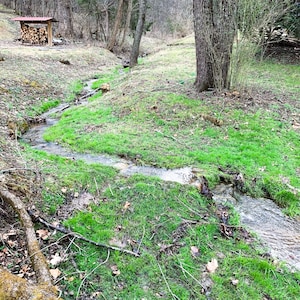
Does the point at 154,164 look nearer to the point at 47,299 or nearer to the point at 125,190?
the point at 125,190

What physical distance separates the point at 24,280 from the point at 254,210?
3.02 metres

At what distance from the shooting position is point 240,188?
453cm

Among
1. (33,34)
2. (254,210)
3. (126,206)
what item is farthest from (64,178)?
(33,34)

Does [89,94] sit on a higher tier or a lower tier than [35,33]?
lower

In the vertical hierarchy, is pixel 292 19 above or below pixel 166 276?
above

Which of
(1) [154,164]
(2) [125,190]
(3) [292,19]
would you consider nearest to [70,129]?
(1) [154,164]

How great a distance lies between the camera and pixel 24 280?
2092 mm

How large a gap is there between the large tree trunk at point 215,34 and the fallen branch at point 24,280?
17.8ft

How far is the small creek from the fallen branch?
5.83 feet

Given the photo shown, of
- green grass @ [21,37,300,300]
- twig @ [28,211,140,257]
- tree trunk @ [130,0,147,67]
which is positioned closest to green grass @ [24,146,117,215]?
green grass @ [21,37,300,300]

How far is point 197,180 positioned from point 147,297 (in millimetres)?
2094

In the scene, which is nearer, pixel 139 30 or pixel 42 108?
pixel 42 108

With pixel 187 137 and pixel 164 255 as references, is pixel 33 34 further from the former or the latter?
pixel 164 255

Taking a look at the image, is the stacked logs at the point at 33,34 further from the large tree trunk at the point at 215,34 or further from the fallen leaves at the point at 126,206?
the fallen leaves at the point at 126,206
